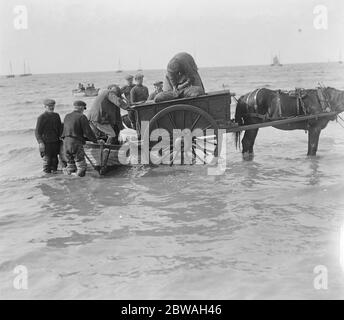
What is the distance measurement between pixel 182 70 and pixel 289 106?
7.99ft

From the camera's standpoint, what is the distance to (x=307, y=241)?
5500mm

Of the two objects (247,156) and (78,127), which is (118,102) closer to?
(78,127)

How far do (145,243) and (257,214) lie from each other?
1.69 meters

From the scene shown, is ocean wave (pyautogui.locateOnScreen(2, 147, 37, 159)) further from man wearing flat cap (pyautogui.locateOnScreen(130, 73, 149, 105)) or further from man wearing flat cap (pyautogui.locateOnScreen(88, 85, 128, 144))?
man wearing flat cap (pyautogui.locateOnScreen(88, 85, 128, 144))

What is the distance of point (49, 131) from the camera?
9.07m

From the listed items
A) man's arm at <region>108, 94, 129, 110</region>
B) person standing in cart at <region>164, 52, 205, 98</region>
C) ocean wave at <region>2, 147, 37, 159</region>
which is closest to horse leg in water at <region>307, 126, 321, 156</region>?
person standing in cart at <region>164, 52, 205, 98</region>

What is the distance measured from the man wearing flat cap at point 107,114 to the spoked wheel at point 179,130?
80 centimetres

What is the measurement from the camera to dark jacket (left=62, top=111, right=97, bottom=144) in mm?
8609

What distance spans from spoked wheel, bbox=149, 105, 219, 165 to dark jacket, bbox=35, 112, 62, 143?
5.83 ft

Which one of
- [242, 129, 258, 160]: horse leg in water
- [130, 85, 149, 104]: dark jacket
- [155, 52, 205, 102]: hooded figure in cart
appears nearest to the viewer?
[155, 52, 205, 102]: hooded figure in cart

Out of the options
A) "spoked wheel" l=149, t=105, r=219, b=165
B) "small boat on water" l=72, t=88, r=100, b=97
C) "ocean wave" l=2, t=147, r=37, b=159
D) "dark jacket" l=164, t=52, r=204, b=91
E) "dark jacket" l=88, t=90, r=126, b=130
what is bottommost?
"ocean wave" l=2, t=147, r=37, b=159

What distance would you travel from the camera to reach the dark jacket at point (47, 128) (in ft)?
29.5
